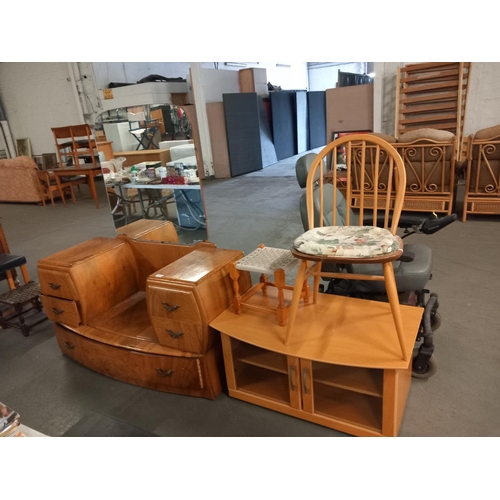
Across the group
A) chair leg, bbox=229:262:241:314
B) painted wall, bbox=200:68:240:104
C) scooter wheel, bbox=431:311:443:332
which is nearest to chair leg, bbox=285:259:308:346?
chair leg, bbox=229:262:241:314

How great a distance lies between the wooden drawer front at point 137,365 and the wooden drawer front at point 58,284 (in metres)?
0.22

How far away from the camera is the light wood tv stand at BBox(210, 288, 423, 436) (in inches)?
56.7

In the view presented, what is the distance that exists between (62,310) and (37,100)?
29.4ft

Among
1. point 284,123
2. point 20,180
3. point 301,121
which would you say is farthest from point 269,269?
point 301,121

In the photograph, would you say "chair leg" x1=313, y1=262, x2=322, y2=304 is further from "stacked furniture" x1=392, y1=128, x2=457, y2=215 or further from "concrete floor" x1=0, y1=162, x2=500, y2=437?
"stacked furniture" x1=392, y1=128, x2=457, y2=215

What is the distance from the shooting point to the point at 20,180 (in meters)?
6.93

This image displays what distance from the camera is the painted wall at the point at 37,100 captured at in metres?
8.71

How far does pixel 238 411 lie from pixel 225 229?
286cm

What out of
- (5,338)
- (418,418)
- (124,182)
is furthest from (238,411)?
(5,338)

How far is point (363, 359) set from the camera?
1396 mm

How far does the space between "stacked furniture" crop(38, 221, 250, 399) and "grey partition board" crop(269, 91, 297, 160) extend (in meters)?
7.20

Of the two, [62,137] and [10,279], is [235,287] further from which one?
[62,137]

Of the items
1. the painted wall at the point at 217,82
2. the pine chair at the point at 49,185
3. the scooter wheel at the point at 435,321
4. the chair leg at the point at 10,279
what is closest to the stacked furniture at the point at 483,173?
the scooter wheel at the point at 435,321

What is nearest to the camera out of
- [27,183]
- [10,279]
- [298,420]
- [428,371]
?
[298,420]
